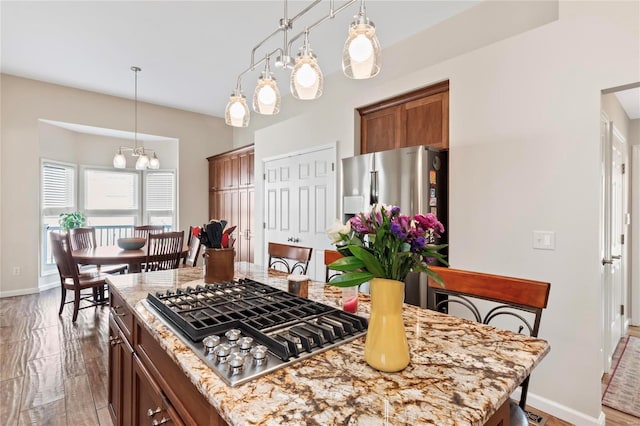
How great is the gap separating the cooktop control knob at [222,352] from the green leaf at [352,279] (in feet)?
1.10

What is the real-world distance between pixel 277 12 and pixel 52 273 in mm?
5384

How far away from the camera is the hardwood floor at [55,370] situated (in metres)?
1.99

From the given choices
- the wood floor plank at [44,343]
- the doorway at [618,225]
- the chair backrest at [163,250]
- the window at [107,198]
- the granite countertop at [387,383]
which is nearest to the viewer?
the granite countertop at [387,383]

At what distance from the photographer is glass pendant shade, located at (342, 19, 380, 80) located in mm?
1242

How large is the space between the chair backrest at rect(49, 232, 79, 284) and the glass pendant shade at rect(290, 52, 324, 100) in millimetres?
3342

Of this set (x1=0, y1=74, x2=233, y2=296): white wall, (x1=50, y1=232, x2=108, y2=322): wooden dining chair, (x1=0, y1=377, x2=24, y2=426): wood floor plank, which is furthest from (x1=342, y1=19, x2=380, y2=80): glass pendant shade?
(x1=0, y1=74, x2=233, y2=296): white wall

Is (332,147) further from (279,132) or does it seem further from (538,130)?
(538,130)

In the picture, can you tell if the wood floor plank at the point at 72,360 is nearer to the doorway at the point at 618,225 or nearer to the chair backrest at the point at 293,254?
the chair backrest at the point at 293,254

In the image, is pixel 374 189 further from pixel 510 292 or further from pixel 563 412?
pixel 563 412

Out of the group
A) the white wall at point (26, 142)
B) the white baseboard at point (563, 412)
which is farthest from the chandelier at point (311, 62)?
the white wall at point (26, 142)

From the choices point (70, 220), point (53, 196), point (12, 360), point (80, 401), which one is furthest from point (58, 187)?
point (80, 401)

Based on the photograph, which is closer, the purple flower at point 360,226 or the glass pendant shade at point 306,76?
the purple flower at point 360,226

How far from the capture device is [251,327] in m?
0.98

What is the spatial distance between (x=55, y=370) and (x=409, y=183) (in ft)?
10.5
